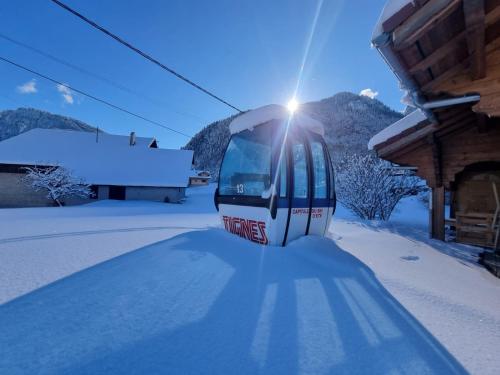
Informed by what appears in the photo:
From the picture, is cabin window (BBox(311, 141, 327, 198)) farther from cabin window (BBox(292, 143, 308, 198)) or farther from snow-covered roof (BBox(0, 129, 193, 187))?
snow-covered roof (BBox(0, 129, 193, 187))

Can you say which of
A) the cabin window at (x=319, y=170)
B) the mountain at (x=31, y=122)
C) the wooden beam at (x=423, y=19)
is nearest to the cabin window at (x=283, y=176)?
the cabin window at (x=319, y=170)

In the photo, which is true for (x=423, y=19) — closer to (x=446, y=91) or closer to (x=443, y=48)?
(x=443, y=48)

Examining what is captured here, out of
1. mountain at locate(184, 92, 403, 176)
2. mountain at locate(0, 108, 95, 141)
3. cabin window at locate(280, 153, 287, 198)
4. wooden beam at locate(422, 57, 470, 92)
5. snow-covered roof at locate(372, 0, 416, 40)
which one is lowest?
cabin window at locate(280, 153, 287, 198)

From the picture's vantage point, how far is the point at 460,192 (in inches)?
369

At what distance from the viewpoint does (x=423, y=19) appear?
3.19 m

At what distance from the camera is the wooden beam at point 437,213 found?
7983 millimetres

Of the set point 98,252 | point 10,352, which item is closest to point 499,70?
point 10,352

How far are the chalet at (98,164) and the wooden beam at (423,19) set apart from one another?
80.0 feet

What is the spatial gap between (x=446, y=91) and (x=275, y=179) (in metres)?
3.38

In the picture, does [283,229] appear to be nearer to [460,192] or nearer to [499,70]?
[499,70]

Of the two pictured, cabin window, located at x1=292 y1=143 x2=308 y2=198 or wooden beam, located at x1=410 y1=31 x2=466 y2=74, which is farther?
cabin window, located at x1=292 y1=143 x2=308 y2=198

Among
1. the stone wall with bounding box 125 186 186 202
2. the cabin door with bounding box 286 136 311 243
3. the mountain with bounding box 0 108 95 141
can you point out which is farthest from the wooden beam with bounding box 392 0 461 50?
the mountain with bounding box 0 108 95 141

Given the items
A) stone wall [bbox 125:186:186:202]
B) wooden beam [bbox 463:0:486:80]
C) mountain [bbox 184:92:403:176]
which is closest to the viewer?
wooden beam [bbox 463:0:486:80]

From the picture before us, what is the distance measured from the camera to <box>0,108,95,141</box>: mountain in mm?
119875
